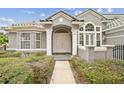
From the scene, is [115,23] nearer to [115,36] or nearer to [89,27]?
[115,36]

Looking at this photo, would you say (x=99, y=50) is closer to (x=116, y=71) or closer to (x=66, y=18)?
(x=116, y=71)

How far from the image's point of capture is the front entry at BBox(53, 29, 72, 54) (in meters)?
12.7

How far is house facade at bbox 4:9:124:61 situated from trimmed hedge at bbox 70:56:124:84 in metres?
1.88

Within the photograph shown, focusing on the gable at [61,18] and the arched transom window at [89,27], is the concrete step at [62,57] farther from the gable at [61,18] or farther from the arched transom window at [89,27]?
the gable at [61,18]

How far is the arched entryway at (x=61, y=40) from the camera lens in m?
12.7

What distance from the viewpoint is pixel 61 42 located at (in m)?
12.6

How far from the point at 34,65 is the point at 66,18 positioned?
6119mm

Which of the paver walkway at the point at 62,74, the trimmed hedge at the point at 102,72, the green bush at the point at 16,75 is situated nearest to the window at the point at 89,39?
the paver walkway at the point at 62,74

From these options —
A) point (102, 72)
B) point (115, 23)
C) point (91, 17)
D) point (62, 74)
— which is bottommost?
point (62, 74)

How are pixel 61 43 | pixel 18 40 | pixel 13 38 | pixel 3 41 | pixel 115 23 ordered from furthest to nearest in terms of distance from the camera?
pixel 18 40
pixel 13 38
pixel 61 43
pixel 115 23
pixel 3 41

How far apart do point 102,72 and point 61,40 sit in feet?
16.4

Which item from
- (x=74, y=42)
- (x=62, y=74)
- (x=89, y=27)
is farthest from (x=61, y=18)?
(x=62, y=74)

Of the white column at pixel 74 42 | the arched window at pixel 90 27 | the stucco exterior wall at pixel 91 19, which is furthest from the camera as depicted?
the white column at pixel 74 42
